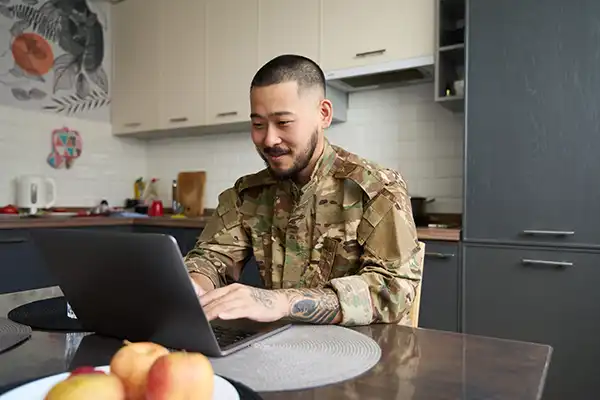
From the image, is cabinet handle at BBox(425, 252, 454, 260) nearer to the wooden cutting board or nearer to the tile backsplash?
the tile backsplash

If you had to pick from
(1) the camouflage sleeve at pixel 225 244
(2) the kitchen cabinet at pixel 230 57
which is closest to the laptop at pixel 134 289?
(1) the camouflage sleeve at pixel 225 244

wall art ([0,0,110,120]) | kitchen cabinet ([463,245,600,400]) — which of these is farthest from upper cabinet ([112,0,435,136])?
kitchen cabinet ([463,245,600,400])

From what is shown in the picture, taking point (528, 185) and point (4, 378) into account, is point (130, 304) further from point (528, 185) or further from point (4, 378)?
point (528, 185)

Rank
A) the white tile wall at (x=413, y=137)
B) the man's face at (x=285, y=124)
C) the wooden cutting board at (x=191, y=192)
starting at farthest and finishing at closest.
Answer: the wooden cutting board at (x=191, y=192) → the white tile wall at (x=413, y=137) → the man's face at (x=285, y=124)

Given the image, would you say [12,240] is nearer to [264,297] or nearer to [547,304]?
[264,297]

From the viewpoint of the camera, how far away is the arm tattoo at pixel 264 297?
3.06 ft

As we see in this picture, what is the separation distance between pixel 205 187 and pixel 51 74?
126 centimetres

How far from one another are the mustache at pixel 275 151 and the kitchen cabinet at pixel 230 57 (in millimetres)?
1887

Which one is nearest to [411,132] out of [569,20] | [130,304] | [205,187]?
[569,20]

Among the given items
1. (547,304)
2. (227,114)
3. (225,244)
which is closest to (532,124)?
(547,304)

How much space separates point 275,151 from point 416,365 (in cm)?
73

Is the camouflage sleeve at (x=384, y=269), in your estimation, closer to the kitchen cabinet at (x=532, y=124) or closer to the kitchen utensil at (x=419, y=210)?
the kitchen cabinet at (x=532, y=124)

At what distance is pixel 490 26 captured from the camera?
2248 mm

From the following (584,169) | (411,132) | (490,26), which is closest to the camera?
(584,169)
